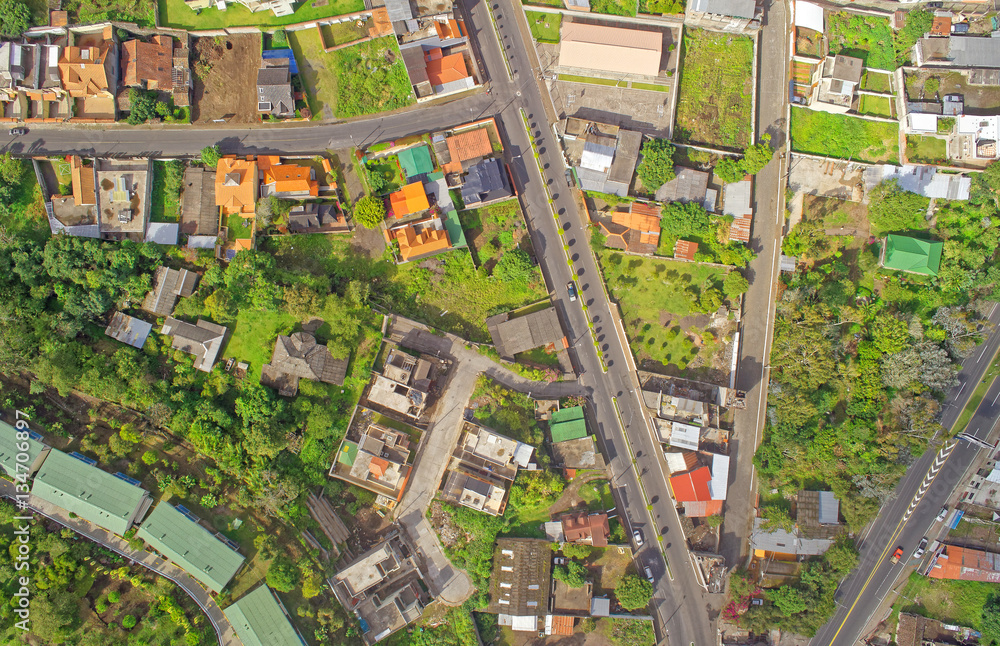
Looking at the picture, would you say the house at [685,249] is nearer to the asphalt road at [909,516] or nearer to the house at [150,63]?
the asphalt road at [909,516]

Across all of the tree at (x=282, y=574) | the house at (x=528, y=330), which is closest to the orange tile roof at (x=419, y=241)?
the house at (x=528, y=330)

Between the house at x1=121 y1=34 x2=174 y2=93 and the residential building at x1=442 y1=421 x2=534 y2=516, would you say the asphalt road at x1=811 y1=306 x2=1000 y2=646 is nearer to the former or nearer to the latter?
the residential building at x1=442 y1=421 x2=534 y2=516

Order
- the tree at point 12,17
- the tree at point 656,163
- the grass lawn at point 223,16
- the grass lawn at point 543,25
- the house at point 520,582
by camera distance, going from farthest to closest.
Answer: the grass lawn at point 543,25
the grass lawn at point 223,16
the tree at point 656,163
the house at point 520,582
the tree at point 12,17

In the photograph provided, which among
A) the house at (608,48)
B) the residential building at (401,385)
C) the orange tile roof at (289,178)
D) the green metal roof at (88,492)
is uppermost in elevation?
the house at (608,48)

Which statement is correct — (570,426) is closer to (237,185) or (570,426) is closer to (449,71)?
(449,71)

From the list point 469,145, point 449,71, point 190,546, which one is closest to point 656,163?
point 469,145

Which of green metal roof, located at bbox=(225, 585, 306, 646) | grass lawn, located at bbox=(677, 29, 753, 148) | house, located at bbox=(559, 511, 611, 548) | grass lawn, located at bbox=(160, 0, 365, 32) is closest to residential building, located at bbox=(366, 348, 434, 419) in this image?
house, located at bbox=(559, 511, 611, 548)
